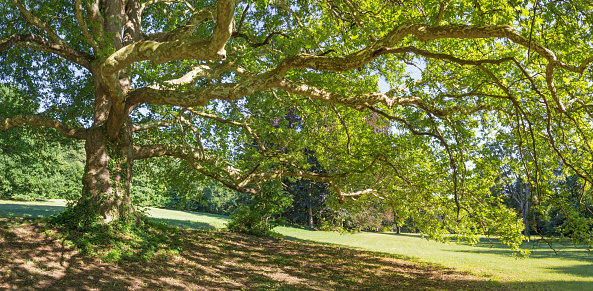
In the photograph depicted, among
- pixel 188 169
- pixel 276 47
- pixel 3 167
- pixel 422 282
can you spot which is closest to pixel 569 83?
pixel 422 282

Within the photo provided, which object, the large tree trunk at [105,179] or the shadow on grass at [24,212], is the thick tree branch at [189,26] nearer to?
the large tree trunk at [105,179]

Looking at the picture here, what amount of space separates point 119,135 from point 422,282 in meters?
9.90

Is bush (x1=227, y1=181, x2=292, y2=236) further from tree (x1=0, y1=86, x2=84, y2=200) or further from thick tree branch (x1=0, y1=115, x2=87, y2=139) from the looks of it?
thick tree branch (x1=0, y1=115, x2=87, y2=139)

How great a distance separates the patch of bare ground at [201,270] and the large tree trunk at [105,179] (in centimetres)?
105

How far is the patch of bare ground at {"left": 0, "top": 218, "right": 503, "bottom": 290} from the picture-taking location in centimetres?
598

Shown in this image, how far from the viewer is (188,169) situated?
12156 millimetres

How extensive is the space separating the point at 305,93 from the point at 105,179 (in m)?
6.09

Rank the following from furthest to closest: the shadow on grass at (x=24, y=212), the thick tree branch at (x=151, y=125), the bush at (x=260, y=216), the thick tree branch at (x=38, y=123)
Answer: the bush at (x=260, y=216)
the shadow on grass at (x=24, y=212)
the thick tree branch at (x=151, y=125)
the thick tree branch at (x=38, y=123)

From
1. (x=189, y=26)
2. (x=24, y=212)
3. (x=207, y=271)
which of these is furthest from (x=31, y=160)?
(x=207, y=271)

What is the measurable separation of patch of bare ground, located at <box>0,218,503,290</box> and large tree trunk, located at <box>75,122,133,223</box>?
1046 millimetres

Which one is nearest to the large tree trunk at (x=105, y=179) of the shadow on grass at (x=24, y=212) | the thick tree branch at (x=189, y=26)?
the thick tree branch at (x=189, y=26)

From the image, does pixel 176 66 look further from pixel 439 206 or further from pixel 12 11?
pixel 439 206

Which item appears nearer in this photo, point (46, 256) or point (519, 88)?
point (46, 256)

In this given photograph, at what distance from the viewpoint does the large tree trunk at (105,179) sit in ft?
27.8
